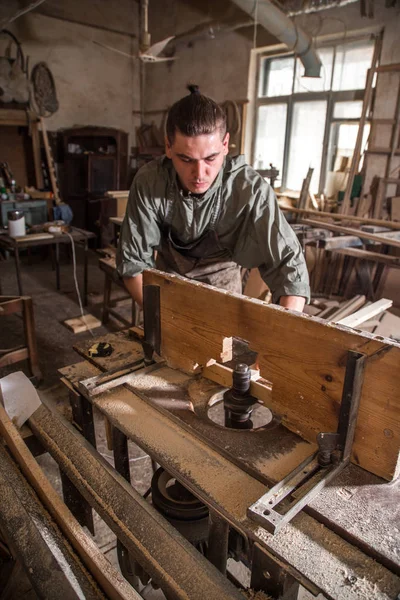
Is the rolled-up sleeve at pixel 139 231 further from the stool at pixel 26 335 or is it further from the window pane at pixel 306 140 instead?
the window pane at pixel 306 140

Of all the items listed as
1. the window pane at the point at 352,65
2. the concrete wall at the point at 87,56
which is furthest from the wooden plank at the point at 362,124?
the concrete wall at the point at 87,56

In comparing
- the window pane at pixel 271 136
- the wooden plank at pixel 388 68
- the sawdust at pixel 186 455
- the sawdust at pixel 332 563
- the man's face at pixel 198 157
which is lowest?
the sawdust at pixel 332 563

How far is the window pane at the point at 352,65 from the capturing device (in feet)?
15.8

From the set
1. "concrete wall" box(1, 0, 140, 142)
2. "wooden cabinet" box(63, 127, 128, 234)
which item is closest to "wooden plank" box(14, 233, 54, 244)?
"wooden cabinet" box(63, 127, 128, 234)

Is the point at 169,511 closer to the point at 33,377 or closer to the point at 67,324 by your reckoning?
the point at 33,377

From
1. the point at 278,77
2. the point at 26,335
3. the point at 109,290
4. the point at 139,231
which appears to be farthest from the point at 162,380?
the point at 278,77

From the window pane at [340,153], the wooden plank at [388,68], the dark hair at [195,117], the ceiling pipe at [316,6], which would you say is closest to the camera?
the dark hair at [195,117]

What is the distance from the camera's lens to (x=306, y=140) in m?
5.55

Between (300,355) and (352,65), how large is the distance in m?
5.17

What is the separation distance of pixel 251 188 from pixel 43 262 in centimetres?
540

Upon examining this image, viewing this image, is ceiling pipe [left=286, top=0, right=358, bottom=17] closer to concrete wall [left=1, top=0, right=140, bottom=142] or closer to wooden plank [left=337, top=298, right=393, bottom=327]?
concrete wall [left=1, top=0, right=140, bottom=142]

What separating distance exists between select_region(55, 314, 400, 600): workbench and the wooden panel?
7 centimetres

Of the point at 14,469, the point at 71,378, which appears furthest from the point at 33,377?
the point at 14,469

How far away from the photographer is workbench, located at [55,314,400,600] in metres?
0.73
